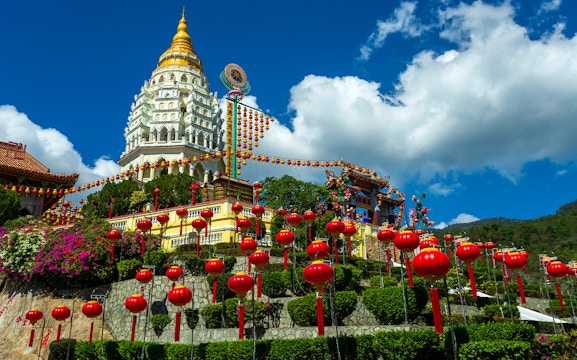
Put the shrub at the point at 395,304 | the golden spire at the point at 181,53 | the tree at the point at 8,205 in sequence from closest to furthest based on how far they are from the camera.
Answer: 1. the shrub at the point at 395,304
2. the tree at the point at 8,205
3. the golden spire at the point at 181,53

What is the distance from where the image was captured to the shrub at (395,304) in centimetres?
1392

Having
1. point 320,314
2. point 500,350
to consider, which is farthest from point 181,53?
point 500,350

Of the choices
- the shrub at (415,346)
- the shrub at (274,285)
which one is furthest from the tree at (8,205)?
the shrub at (415,346)

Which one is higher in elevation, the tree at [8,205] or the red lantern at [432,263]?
the tree at [8,205]

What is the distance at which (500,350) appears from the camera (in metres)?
9.67

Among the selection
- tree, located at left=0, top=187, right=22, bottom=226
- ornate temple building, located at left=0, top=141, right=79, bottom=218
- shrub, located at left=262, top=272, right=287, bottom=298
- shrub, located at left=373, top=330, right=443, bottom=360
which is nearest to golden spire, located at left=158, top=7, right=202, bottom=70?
ornate temple building, located at left=0, top=141, right=79, bottom=218

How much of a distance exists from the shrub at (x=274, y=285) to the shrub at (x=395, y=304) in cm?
405

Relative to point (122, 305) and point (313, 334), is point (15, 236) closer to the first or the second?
point (122, 305)

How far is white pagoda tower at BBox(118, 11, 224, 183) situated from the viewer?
50.8 meters

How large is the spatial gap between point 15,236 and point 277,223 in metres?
13.2

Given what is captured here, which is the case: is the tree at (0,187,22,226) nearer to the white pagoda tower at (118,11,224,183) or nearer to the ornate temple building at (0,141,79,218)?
the ornate temple building at (0,141,79,218)

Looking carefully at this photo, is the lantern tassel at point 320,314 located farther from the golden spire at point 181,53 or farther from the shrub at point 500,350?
the golden spire at point 181,53

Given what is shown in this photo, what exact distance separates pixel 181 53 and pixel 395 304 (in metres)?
50.8

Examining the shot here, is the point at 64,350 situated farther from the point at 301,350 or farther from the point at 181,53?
the point at 181,53
